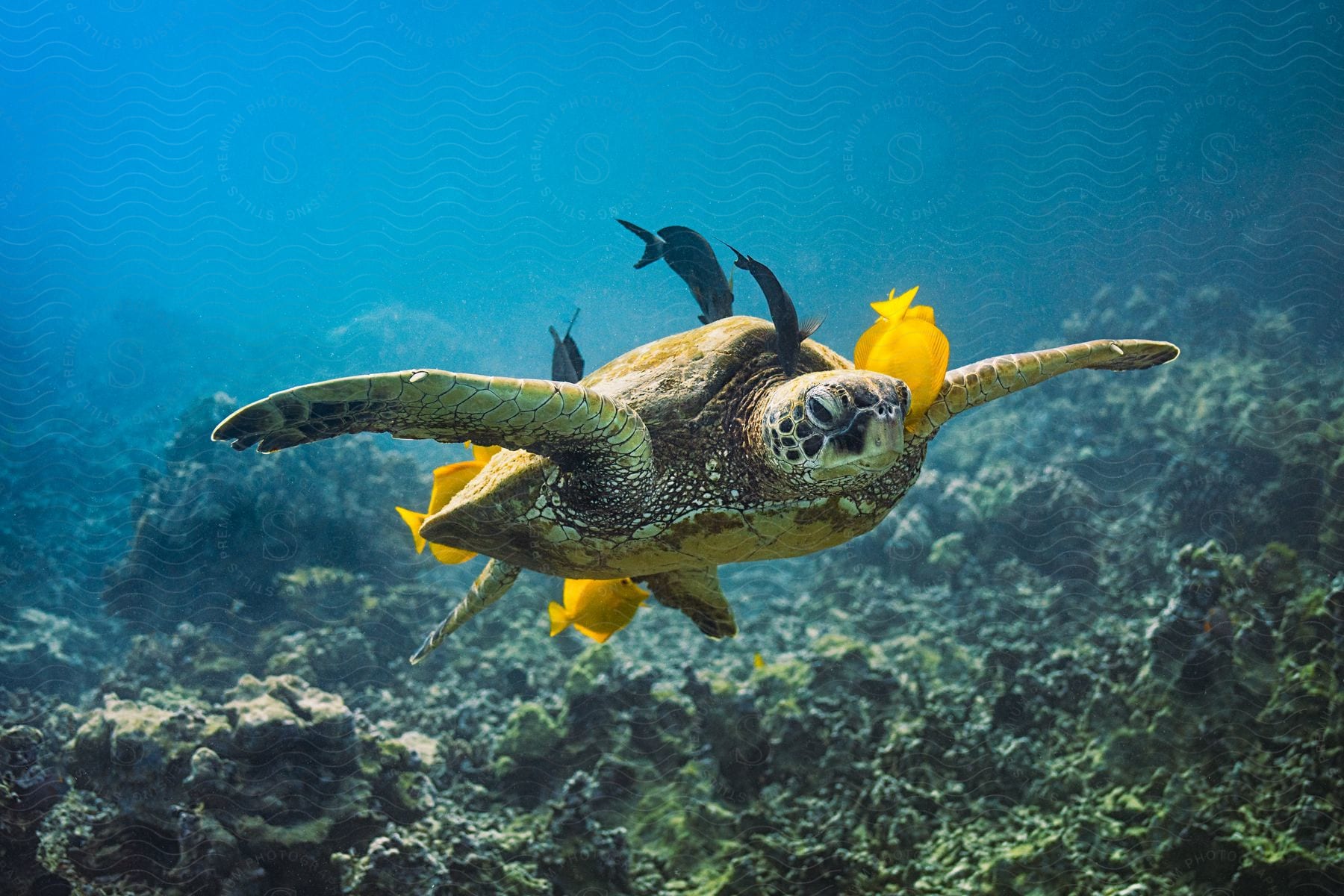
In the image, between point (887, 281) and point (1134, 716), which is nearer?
point (1134, 716)

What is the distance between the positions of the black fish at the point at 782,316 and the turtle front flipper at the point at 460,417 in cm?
42

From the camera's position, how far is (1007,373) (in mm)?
1801

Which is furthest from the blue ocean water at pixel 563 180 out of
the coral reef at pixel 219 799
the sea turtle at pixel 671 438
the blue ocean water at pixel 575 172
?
the sea turtle at pixel 671 438

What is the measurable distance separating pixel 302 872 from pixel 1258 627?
518 centimetres

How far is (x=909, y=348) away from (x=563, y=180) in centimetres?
866

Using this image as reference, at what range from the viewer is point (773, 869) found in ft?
9.94

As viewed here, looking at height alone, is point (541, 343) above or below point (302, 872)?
above

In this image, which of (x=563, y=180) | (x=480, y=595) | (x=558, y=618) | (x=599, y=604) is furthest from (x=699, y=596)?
(x=563, y=180)

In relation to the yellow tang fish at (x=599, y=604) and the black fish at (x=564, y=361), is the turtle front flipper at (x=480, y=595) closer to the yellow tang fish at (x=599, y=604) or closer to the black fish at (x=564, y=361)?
the yellow tang fish at (x=599, y=604)

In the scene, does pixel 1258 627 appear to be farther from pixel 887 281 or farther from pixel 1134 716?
pixel 887 281

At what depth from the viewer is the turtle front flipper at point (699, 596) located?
225 centimetres

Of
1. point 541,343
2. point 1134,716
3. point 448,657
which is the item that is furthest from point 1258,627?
A: point 541,343

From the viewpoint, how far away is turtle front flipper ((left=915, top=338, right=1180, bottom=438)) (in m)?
1.77

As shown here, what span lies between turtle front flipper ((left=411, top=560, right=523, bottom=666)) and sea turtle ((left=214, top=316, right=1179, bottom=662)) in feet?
0.94
